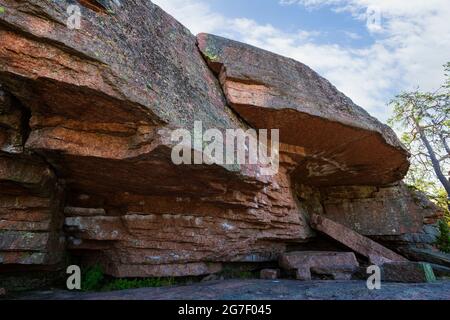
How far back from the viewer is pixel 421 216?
32.5 feet

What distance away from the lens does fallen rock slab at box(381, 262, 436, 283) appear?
6207 millimetres

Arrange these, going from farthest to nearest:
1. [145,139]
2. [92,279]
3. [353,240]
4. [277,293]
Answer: [353,240]
[92,279]
[277,293]
[145,139]

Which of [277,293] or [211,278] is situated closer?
[277,293]

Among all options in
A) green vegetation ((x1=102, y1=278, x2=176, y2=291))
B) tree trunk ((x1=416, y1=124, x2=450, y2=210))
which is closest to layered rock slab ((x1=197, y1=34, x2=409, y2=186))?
green vegetation ((x1=102, y1=278, x2=176, y2=291))

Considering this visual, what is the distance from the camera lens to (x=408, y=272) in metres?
6.33

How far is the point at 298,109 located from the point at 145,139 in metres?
3.67

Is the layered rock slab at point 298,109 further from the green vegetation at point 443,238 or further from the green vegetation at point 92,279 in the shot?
the green vegetation at point 92,279

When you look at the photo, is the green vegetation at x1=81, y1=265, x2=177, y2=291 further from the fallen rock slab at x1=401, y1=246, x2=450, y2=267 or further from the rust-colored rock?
the fallen rock slab at x1=401, y1=246, x2=450, y2=267

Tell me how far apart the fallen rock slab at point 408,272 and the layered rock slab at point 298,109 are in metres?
3.23

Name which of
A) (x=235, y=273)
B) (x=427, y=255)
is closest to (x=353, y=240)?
(x=427, y=255)

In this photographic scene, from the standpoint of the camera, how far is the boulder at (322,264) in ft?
22.8

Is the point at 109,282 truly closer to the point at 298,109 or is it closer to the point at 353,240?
the point at 298,109

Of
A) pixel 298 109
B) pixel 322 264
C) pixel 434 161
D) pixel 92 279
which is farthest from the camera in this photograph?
pixel 434 161
